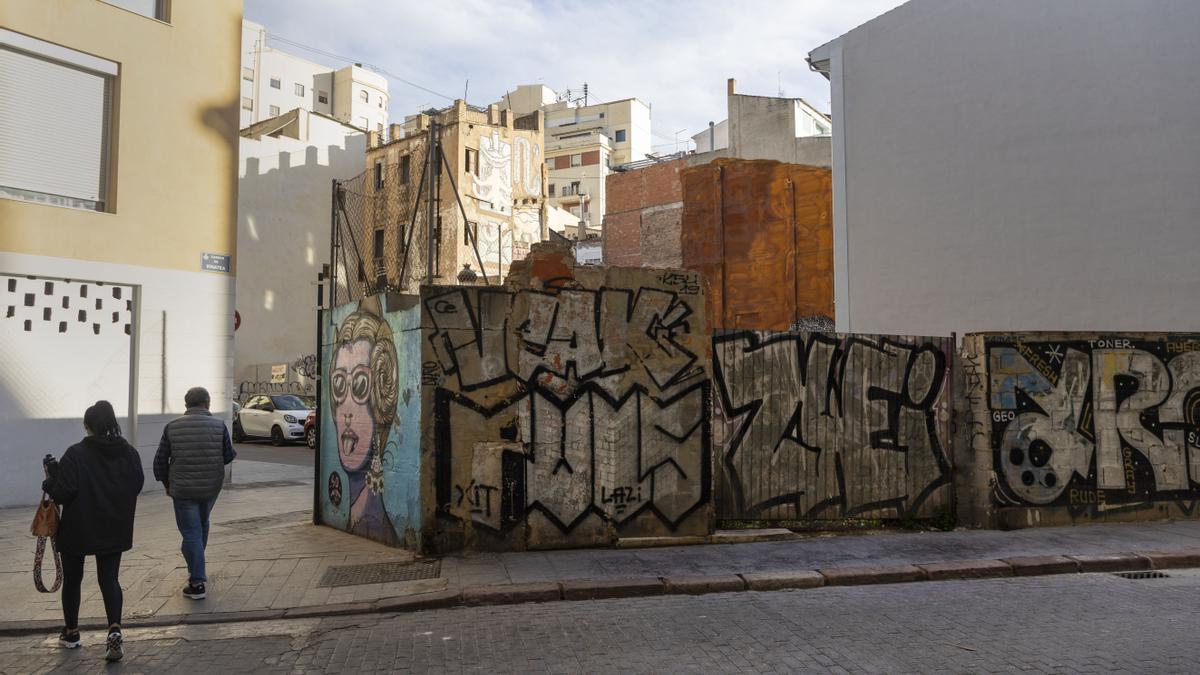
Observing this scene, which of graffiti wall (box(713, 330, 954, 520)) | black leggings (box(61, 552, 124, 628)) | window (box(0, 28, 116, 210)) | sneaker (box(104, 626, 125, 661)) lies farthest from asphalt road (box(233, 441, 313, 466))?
sneaker (box(104, 626, 125, 661))

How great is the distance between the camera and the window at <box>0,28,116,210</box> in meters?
11.1

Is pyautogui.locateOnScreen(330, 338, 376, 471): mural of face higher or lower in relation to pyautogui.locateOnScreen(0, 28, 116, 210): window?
lower

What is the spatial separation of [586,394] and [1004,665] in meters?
4.45

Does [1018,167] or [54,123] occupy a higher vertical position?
[1018,167]

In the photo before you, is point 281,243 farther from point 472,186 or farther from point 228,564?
point 228,564

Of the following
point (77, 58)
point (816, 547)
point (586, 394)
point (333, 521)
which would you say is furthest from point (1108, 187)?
point (77, 58)

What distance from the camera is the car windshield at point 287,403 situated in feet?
77.7

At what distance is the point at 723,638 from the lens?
18.2 ft

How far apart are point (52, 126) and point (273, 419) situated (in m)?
13.2

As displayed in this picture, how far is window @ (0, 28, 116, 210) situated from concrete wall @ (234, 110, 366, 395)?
2241 centimetres

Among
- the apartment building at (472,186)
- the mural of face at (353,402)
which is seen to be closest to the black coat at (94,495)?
the mural of face at (353,402)

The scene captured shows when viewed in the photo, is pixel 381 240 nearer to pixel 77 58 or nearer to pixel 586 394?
pixel 77 58

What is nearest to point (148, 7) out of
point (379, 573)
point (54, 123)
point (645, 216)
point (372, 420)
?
point (54, 123)

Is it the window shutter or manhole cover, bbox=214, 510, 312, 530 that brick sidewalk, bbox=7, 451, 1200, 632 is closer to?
manhole cover, bbox=214, 510, 312, 530
